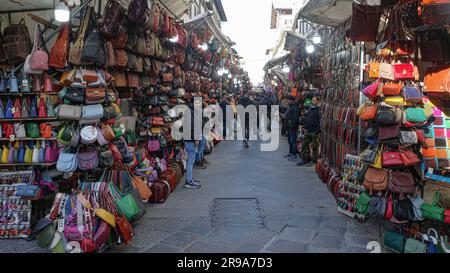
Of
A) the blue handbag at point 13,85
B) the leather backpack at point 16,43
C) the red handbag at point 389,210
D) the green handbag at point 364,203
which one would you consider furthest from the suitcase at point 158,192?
the red handbag at point 389,210

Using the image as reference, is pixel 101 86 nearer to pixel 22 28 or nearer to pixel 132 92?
pixel 22 28

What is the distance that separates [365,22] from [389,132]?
1.73 m

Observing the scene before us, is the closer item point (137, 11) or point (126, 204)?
point (126, 204)

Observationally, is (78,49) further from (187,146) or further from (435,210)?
(435,210)

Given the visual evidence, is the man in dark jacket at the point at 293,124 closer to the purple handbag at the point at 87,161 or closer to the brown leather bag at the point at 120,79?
the brown leather bag at the point at 120,79

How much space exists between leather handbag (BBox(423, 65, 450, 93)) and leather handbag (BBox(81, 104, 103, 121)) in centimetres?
412

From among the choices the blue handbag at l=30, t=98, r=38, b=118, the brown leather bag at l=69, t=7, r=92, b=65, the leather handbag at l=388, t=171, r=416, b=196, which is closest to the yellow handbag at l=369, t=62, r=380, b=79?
the leather handbag at l=388, t=171, r=416, b=196

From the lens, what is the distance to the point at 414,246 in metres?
4.48

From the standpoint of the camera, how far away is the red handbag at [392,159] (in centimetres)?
462

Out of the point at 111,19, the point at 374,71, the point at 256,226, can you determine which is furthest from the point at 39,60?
the point at 374,71

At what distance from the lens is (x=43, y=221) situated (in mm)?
4453

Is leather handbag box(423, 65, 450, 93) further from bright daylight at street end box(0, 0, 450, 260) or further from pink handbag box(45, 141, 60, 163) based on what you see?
pink handbag box(45, 141, 60, 163)

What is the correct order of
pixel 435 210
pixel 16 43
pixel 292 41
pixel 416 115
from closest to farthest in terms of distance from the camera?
1. pixel 435 210
2. pixel 416 115
3. pixel 16 43
4. pixel 292 41

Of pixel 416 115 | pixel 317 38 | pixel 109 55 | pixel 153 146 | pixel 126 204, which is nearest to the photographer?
pixel 416 115
